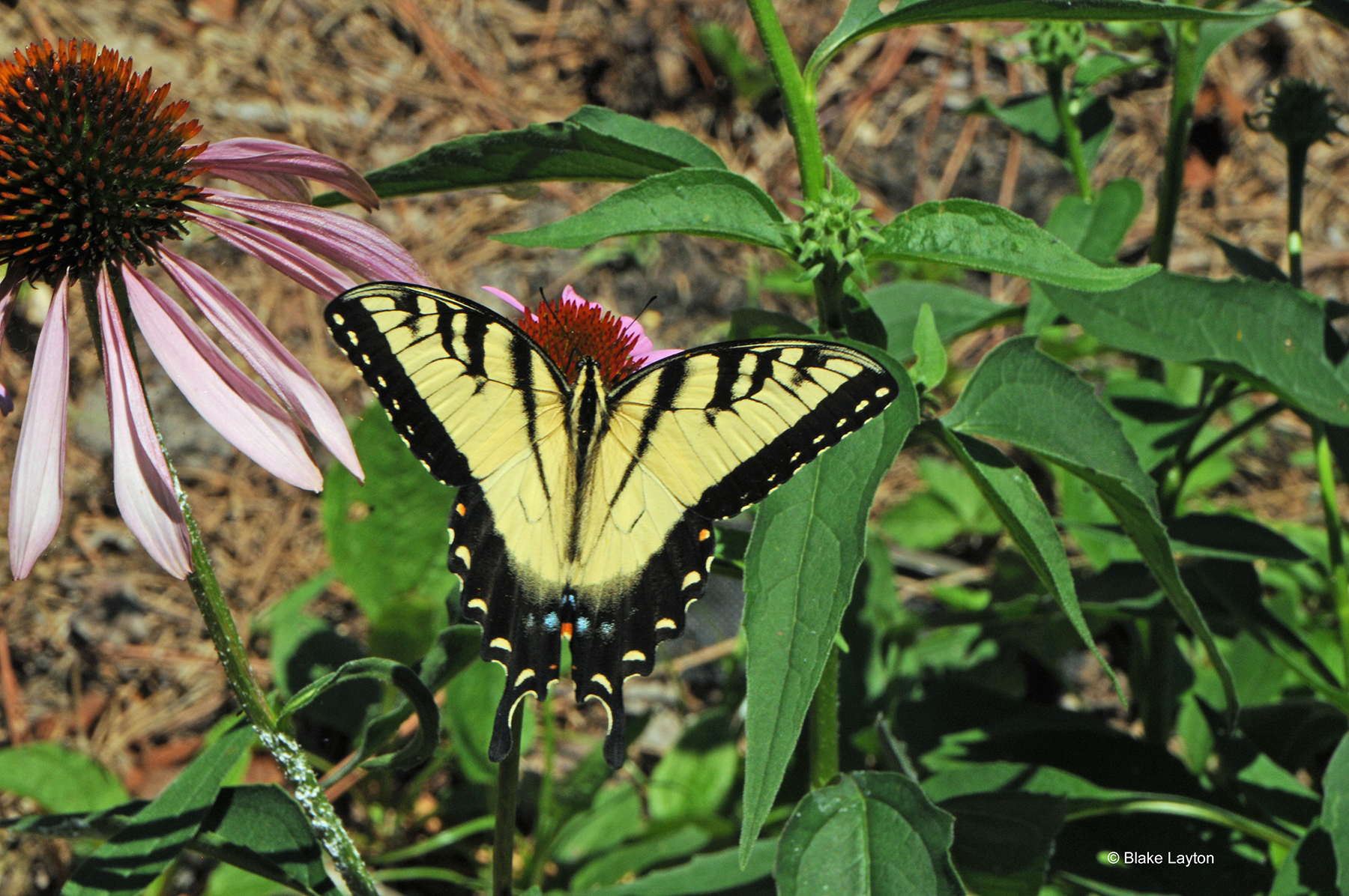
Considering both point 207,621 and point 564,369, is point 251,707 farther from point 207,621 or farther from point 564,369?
point 564,369


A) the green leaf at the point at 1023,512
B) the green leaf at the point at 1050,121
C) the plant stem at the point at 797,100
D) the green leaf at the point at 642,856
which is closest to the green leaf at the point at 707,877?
the green leaf at the point at 642,856

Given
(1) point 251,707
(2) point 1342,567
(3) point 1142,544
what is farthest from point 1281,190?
(1) point 251,707

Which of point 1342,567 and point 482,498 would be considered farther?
point 1342,567

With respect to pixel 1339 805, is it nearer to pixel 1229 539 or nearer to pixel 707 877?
pixel 1229 539

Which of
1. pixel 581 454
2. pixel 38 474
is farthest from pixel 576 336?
pixel 38 474

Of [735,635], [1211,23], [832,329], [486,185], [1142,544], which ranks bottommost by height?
[735,635]

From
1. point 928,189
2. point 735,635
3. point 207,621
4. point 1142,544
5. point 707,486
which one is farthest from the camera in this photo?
point 928,189

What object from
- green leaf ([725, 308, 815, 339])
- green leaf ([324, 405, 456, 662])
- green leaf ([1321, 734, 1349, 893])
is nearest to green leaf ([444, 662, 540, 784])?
green leaf ([324, 405, 456, 662])
